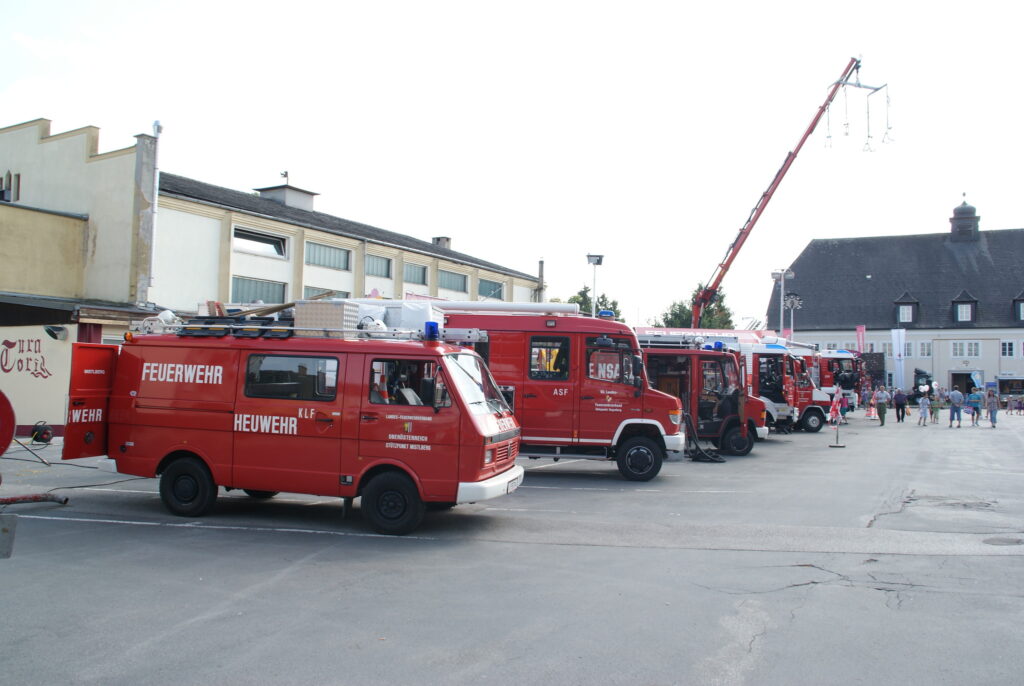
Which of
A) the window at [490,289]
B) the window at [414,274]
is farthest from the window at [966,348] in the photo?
the window at [414,274]

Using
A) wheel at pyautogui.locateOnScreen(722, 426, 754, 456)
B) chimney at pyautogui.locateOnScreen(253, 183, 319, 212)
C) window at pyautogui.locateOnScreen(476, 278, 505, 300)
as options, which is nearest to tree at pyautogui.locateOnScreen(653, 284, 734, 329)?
window at pyautogui.locateOnScreen(476, 278, 505, 300)

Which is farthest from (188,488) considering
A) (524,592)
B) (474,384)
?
(524,592)

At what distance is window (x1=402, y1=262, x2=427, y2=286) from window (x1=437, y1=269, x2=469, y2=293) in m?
0.98

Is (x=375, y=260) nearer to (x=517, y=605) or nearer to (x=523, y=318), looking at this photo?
(x=523, y=318)

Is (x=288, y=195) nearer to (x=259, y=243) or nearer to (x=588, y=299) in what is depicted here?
(x=259, y=243)

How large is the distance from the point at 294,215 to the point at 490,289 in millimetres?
13041

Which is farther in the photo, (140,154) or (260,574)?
(140,154)

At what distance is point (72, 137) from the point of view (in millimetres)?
23094

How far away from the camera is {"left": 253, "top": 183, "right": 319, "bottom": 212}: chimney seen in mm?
35094

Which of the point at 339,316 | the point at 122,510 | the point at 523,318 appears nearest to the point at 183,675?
the point at 339,316

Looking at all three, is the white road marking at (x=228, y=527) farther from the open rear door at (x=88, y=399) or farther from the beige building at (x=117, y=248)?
the beige building at (x=117, y=248)

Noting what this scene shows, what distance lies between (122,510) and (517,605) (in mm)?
6613

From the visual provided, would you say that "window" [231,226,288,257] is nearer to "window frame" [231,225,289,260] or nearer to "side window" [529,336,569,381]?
"window frame" [231,225,289,260]

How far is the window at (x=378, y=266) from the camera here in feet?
112
